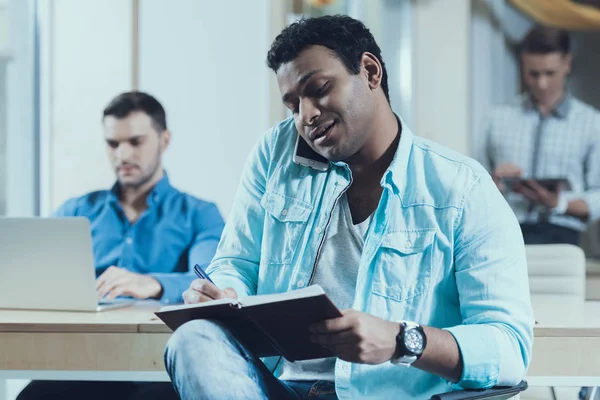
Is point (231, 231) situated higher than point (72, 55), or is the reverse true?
Answer: point (72, 55)

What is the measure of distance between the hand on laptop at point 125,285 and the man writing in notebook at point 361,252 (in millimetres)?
485

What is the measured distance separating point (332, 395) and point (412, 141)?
551 millimetres

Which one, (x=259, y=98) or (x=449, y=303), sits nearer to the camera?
(x=449, y=303)

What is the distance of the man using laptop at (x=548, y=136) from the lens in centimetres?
385

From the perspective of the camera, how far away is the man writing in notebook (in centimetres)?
131

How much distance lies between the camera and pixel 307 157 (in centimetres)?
171

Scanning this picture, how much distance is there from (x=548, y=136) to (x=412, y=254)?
104 inches

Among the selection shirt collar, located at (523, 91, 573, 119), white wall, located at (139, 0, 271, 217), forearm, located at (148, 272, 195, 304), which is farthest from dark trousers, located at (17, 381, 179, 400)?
shirt collar, located at (523, 91, 573, 119)

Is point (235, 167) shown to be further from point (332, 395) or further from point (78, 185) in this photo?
point (332, 395)

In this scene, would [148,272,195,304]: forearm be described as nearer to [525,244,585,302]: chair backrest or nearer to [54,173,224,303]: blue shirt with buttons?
[54,173,224,303]: blue shirt with buttons

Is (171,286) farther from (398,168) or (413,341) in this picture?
(413,341)

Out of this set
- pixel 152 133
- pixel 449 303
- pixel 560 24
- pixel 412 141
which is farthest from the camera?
pixel 560 24

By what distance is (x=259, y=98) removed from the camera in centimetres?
397

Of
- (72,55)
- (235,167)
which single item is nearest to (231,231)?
(235,167)
